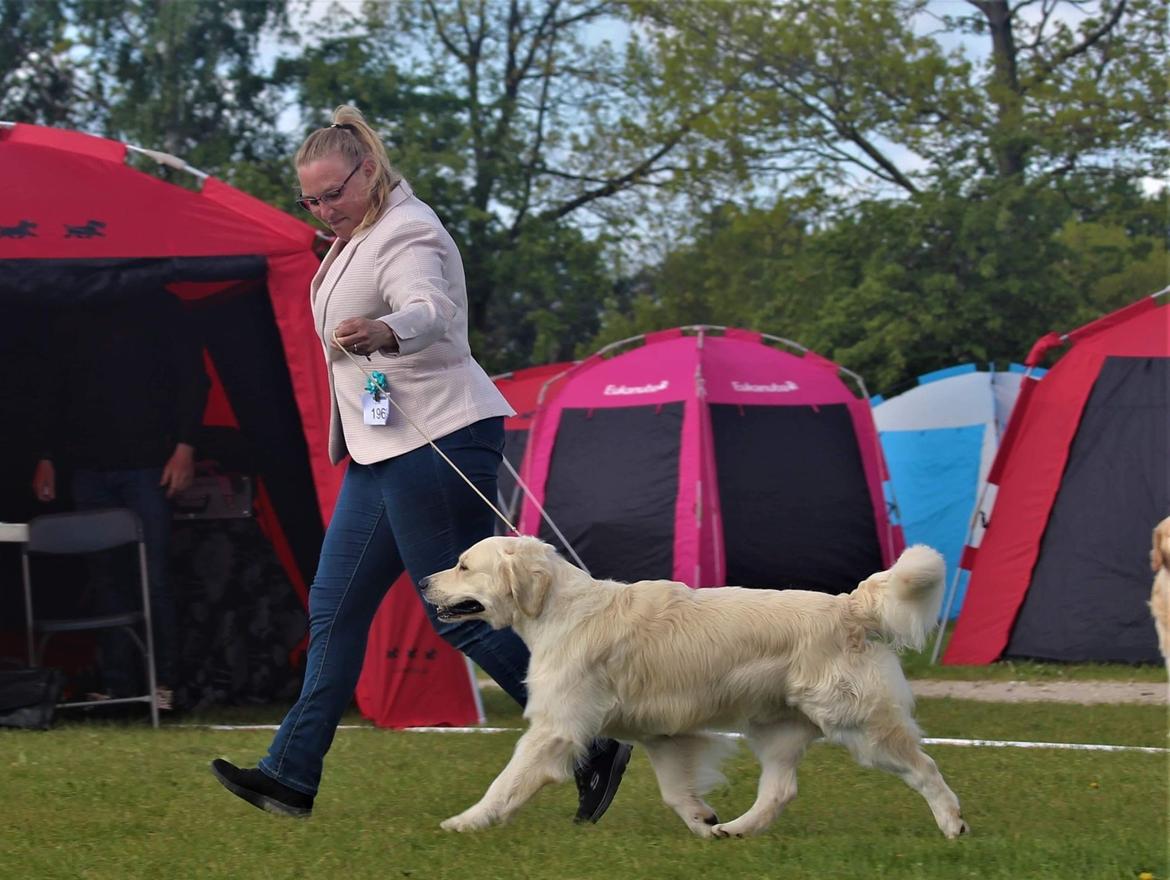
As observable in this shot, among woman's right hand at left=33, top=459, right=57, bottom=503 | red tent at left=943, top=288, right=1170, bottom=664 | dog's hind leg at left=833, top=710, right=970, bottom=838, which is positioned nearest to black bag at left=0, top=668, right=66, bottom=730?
woman's right hand at left=33, top=459, right=57, bottom=503

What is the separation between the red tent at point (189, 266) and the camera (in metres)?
6.64

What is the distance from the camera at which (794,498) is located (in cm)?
1090

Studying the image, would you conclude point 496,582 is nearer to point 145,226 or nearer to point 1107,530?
point 145,226

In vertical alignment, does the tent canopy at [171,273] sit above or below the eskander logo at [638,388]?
above

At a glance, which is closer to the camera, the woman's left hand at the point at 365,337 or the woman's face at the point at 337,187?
the woman's left hand at the point at 365,337

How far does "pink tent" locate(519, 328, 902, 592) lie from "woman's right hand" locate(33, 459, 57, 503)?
14.2ft

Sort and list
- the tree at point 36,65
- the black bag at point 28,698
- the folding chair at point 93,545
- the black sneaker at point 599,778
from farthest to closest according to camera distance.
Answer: the tree at point 36,65, the folding chair at point 93,545, the black bag at point 28,698, the black sneaker at point 599,778

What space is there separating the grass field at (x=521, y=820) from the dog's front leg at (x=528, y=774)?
0.07m

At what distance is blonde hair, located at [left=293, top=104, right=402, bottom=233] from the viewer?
4094mm

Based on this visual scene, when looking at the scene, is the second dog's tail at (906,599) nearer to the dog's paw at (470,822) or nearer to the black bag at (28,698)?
the dog's paw at (470,822)

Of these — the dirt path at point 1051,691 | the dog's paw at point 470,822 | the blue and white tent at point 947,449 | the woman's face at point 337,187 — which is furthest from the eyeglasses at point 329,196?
the blue and white tent at point 947,449

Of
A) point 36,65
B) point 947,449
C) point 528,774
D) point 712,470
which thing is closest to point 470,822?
point 528,774

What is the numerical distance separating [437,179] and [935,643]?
1387 centimetres

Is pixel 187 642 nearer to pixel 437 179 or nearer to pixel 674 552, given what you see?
pixel 674 552
